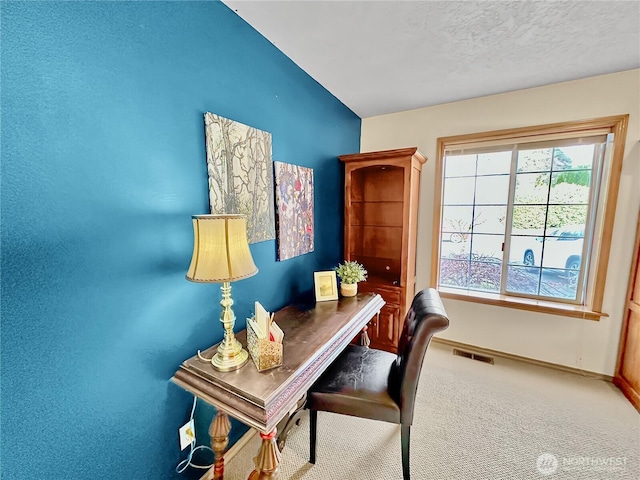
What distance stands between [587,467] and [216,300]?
7.58ft

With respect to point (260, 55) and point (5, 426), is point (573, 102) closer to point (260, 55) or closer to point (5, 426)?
point (260, 55)

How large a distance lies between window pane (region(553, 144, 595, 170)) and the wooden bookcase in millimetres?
1119

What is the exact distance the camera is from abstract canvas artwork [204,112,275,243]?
1.34 meters

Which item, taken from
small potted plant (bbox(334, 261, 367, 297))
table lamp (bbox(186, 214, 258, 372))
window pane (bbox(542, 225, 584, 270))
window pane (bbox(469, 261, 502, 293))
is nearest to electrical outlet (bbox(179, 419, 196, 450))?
table lamp (bbox(186, 214, 258, 372))

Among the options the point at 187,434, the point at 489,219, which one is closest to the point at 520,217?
the point at 489,219

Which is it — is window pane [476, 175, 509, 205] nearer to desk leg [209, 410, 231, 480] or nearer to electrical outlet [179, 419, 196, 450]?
desk leg [209, 410, 231, 480]

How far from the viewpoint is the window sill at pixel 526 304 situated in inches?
88.4

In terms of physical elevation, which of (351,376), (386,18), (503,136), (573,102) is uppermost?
(386,18)

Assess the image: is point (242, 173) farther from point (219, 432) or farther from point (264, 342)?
point (219, 432)

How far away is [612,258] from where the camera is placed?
2.15 meters

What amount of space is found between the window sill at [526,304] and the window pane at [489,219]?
2.16ft

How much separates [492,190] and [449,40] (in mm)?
1502

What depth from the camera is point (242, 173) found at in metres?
1.50

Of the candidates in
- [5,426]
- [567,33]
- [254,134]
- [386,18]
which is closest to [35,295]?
[5,426]
